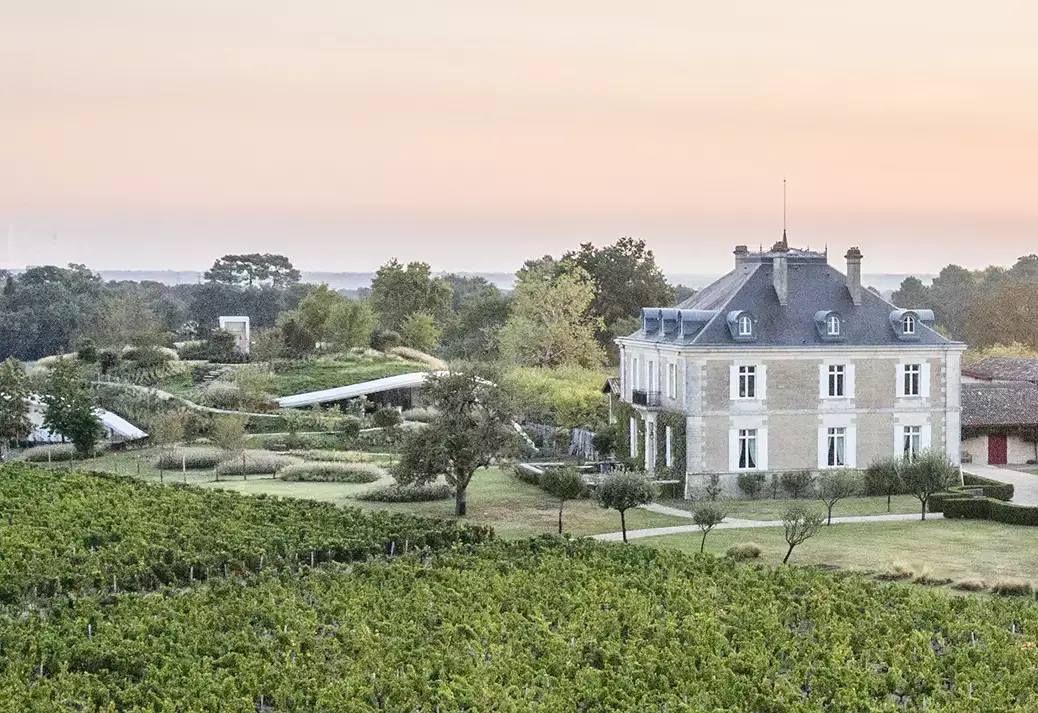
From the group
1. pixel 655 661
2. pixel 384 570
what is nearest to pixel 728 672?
pixel 655 661

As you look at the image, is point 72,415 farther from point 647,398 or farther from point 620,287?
point 620,287

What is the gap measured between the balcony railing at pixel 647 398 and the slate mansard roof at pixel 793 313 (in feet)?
5.26

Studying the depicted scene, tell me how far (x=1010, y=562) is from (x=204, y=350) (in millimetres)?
49393

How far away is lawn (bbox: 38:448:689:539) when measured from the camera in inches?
1446

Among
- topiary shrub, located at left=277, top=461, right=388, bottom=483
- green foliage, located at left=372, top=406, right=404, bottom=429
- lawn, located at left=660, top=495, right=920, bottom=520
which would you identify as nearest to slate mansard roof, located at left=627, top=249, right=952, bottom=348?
lawn, located at left=660, top=495, right=920, bottom=520

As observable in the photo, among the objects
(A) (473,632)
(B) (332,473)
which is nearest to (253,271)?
(B) (332,473)

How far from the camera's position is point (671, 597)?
25859mm

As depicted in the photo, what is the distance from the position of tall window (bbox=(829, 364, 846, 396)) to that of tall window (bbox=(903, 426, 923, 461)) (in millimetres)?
2465

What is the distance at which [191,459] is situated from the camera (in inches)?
1918

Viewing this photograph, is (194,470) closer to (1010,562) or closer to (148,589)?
(148,589)

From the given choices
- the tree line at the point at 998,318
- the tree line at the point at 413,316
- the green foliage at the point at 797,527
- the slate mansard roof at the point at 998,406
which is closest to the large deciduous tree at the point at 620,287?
the tree line at the point at 413,316

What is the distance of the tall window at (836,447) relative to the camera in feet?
138

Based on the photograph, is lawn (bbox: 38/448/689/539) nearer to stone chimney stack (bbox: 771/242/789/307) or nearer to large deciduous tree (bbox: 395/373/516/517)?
large deciduous tree (bbox: 395/373/516/517)

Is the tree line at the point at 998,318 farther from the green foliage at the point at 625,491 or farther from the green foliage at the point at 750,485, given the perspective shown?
the green foliage at the point at 625,491
